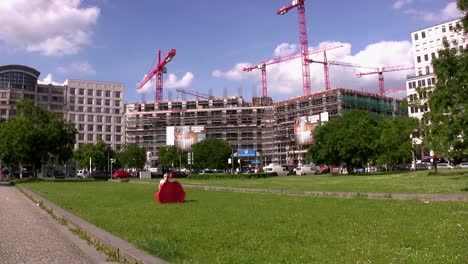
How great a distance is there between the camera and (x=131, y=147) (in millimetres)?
128250

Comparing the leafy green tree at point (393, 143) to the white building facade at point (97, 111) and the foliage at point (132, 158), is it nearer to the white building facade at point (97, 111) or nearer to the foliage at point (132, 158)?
the foliage at point (132, 158)

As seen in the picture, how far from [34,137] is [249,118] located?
110862mm

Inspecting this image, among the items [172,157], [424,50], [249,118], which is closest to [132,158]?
[172,157]

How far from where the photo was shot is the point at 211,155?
4387 inches

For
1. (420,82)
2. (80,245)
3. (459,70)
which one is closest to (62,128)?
(459,70)

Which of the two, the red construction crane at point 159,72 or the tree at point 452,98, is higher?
the red construction crane at point 159,72

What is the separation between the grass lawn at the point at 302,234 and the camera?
736cm

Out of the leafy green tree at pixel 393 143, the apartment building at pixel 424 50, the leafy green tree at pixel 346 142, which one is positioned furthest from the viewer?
the apartment building at pixel 424 50

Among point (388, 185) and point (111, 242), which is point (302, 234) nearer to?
point (111, 242)

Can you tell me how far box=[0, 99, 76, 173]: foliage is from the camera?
55.4 meters

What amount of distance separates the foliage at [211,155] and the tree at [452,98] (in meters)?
82.4

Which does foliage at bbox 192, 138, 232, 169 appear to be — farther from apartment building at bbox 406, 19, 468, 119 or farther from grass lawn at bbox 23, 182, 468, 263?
grass lawn at bbox 23, 182, 468, 263

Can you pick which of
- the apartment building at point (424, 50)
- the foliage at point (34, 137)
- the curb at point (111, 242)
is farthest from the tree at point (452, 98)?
the apartment building at point (424, 50)

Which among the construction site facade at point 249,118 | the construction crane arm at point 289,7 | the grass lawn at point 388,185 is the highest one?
the construction crane arm at point 289,7
